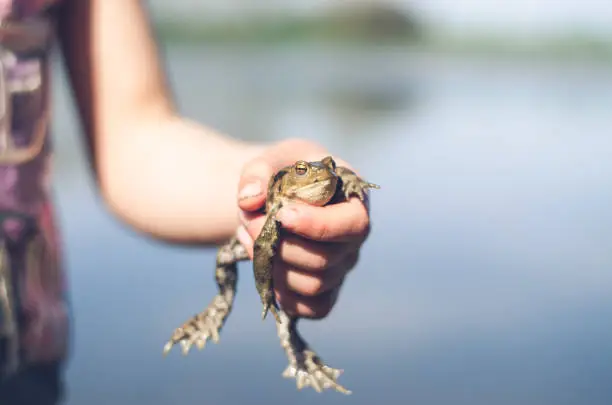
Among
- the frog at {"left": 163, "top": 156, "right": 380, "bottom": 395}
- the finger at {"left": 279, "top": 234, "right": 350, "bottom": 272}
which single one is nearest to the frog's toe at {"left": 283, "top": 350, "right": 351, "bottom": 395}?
the frog at {"left": 163, "top": 156, "right": 380, "bottom": 395}

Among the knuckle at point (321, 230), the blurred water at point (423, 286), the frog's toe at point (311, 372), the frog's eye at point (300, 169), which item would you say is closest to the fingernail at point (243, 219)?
the frog's eye at point (300, 169)

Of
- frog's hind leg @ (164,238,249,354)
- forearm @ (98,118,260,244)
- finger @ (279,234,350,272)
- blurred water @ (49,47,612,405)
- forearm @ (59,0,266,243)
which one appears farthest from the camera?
blurred water @ (49,47,612,405)

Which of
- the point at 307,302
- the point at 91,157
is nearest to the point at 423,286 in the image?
the point at 91,157

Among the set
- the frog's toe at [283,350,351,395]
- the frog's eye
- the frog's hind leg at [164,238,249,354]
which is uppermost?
the frog's eye

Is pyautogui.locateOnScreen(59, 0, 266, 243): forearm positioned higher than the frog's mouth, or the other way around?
pyautogui.locateOnScreen(59, 0, 266, 243): forearm

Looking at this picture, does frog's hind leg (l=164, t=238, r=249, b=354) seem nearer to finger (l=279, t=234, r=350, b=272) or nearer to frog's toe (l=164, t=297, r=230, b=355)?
frog's toe (l=164, t=297, r=230, b=355)

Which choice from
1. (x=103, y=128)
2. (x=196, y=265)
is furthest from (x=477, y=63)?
(x=103, y=128)
